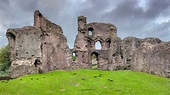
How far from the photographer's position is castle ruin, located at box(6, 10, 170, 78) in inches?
1367

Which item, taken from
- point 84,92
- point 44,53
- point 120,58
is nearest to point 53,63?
point 44,53

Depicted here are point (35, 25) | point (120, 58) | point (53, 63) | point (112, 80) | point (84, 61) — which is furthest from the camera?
point (84, 61)

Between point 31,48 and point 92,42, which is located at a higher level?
point 92,42

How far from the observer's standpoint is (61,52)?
53969 millimetres

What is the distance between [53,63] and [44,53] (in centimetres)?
424

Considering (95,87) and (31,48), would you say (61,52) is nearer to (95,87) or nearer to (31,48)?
(31,48)

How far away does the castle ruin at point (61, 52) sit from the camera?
114ft

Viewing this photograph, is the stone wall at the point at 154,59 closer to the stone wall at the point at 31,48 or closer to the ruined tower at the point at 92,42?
the stone wall at the point at 31,48

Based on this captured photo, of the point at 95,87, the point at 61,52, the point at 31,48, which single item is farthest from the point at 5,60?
the point at 95,87

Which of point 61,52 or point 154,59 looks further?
point 61,52

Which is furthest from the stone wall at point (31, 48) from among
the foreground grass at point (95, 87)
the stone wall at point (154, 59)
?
the stone wall at point (154, 59)

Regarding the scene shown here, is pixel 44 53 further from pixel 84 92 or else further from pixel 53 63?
pixel 84 92

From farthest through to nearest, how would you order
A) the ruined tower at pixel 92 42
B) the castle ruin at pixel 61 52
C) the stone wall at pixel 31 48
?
the ruined tower at pixel 92 42 < the stone wall at pixel 31 48 < the castle ruin at pixel 61 52

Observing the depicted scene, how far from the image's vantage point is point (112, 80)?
2950cm
